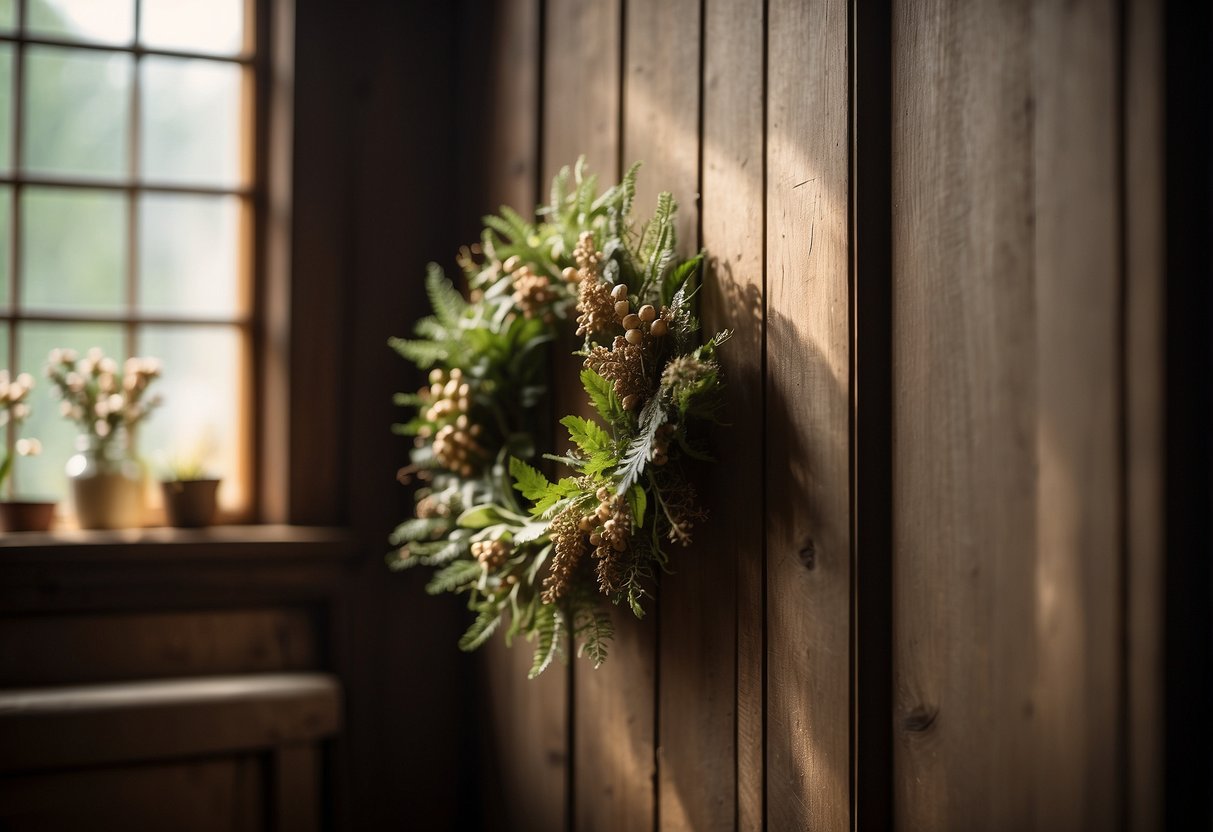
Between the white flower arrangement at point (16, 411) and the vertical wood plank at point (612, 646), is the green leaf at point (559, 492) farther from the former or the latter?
the white flower arrangement at point (16, 411)

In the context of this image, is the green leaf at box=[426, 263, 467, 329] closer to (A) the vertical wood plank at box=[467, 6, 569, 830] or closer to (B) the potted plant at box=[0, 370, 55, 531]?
(A) the vertical wood plank at box=[467, 6, 569, 830]

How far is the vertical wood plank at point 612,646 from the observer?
1322mm

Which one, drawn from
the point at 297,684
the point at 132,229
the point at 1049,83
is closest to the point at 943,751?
the point at 1049,83

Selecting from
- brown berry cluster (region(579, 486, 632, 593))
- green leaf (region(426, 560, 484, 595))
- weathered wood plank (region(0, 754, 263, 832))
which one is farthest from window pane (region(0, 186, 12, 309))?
brown berry cluster (region(579, 486, 632, 593))

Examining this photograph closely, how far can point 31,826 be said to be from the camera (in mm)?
1644

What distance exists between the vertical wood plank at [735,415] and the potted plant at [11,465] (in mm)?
1322

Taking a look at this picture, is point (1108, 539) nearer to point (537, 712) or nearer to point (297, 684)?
point (537, 712)

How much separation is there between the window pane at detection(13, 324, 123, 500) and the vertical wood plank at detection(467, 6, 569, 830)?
92cm

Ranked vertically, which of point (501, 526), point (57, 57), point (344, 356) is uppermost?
point (57, 57)

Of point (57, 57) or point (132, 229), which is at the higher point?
point (57, 57)

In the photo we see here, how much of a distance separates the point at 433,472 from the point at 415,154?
0.82m

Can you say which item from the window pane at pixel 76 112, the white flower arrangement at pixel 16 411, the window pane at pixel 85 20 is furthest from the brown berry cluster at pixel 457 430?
the window pane at pixel 85 20

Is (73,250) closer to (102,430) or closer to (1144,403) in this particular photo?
(102,430)

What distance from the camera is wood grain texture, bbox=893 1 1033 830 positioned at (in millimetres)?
770
